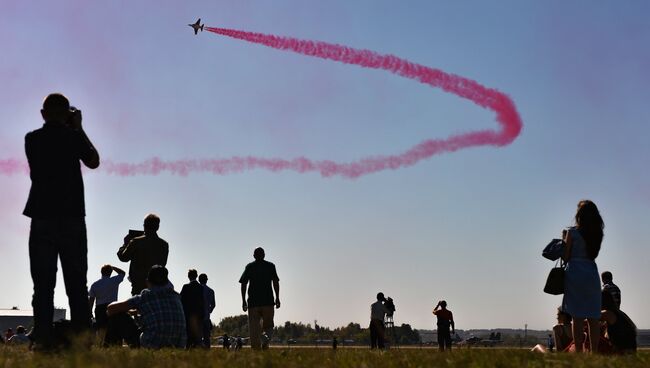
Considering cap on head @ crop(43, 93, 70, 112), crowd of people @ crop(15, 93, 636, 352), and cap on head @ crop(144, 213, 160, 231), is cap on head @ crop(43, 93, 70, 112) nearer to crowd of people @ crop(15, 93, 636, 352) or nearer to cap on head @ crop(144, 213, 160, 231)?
crowd of people @ crop(15, 93, 636, 352)

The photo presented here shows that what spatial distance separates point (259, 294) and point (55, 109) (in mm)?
8973

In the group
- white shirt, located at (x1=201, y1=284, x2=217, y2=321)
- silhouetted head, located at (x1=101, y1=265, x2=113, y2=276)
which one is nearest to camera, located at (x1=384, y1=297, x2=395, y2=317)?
white shirt, located at (x1=201, y1=284, x2=217, y2=321)

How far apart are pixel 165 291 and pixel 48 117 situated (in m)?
2.70

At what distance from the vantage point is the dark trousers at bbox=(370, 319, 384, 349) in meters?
23.7

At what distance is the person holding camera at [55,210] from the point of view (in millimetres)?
7398

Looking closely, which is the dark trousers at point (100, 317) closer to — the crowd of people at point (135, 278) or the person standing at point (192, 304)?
the crowd of people at point (135, 278)

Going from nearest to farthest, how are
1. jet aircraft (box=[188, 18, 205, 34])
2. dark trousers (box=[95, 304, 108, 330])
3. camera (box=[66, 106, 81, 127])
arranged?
camera (box=[66, 106, 81, 127]), dark trousers (box=[95, 304, 108, 330]), jet aircraft (box=[188, 18, 205, 34])

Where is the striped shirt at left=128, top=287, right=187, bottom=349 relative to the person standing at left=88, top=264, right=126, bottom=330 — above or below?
below

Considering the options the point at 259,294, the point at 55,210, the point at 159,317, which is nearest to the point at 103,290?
the point at 259,294

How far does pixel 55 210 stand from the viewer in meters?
7.36

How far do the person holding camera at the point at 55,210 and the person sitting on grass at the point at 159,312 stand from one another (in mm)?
1635

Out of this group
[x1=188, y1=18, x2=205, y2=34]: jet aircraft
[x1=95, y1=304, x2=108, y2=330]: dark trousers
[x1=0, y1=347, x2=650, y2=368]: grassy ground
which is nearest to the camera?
[x1=0, y1=347, x2=650, y2=368]: grassy ground

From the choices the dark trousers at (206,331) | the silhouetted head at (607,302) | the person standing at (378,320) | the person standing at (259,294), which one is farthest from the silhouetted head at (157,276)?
the person standing at (378,320)

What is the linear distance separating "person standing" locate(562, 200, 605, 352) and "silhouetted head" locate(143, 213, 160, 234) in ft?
19.9
